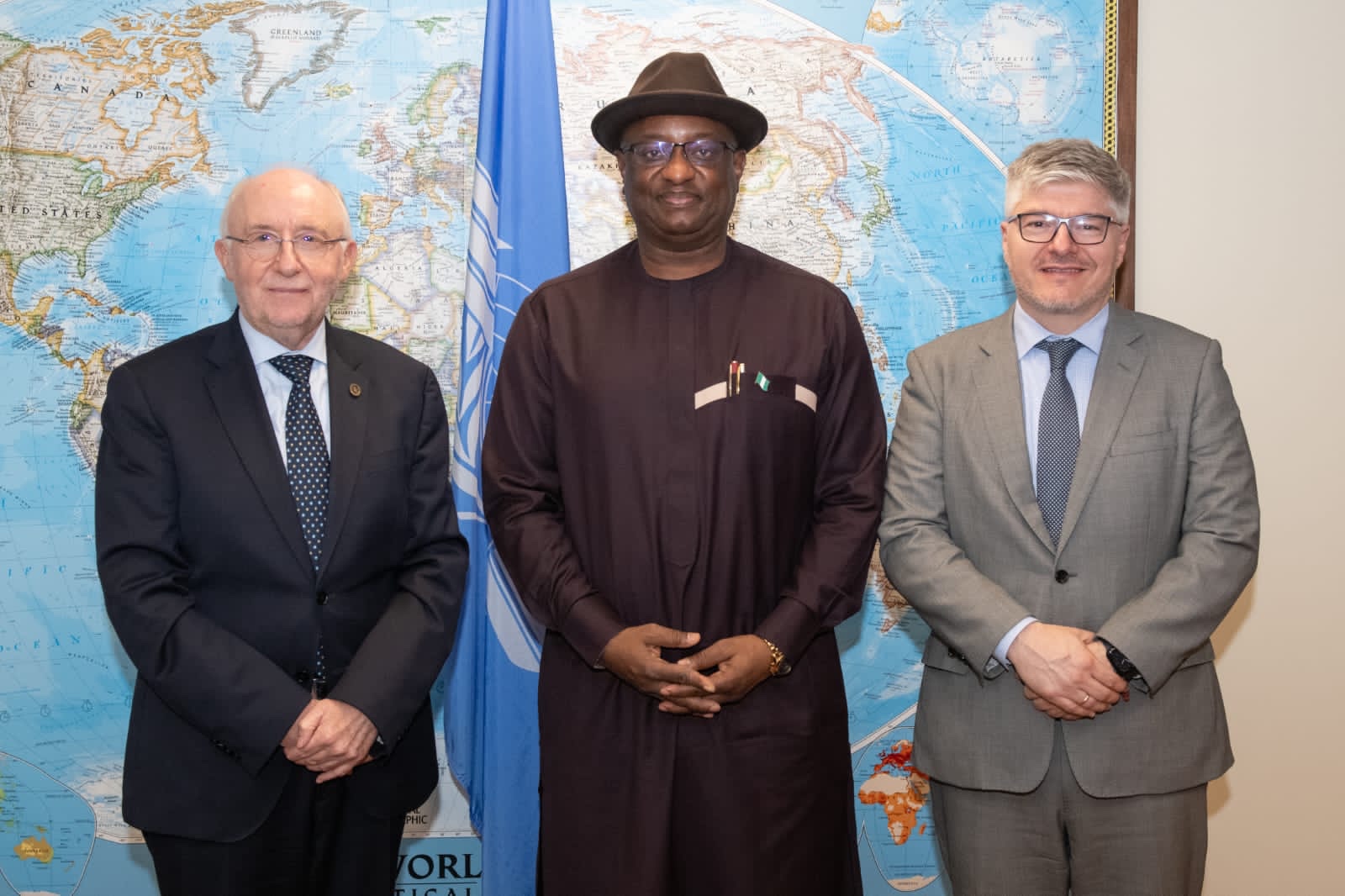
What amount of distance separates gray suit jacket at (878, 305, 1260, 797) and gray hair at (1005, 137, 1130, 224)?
26cm

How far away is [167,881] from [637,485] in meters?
1.18

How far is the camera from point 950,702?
2.24 m

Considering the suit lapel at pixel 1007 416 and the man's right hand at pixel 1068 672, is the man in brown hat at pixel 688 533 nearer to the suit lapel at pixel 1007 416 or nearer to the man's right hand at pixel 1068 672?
the suit lapel at pixel 1007 416

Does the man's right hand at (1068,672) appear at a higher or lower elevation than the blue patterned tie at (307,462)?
lower

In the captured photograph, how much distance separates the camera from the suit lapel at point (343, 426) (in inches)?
84.2

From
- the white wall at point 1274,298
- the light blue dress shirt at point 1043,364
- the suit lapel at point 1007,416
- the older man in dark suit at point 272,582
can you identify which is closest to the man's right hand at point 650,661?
the older man in dark suit at point 272,582

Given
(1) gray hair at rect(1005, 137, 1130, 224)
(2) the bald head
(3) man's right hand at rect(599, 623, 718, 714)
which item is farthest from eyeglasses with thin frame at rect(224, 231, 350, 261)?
(1) gray hair at rect(1005, 137, 1130, 224)

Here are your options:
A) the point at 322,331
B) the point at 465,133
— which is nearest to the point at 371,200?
the point at 465,133

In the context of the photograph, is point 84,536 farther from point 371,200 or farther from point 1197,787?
point 1197,787

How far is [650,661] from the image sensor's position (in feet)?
6.86

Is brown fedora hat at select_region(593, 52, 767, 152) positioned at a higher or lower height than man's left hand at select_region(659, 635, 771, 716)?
higher

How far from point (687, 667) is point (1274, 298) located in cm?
231

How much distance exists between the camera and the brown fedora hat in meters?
2.23

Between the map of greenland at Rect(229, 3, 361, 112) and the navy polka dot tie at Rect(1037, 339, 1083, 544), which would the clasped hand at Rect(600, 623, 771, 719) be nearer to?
the navy polka dot tie at Rect(1037, 339, 1083, 544)
